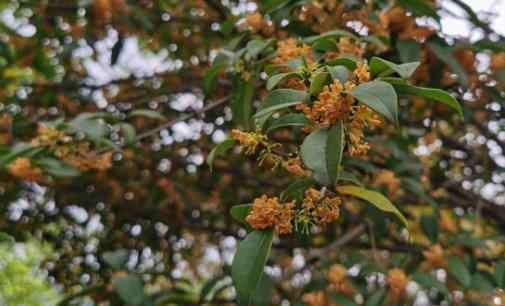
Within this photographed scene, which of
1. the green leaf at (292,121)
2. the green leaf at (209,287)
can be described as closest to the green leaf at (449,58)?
the green leaf at (292,121)

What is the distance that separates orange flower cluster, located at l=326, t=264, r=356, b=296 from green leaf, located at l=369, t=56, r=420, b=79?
83cm

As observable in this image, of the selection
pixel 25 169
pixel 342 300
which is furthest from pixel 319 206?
pixel 25 169

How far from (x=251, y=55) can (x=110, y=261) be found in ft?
3.15

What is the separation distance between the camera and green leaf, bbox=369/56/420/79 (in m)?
0.94

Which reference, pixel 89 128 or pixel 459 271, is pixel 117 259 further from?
pixel 459 271

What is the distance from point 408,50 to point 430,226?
687 millimetres

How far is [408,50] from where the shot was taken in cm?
163

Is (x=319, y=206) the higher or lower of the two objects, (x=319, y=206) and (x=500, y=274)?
the higher

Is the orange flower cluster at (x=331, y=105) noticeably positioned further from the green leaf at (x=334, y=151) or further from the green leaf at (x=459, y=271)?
the green leaf at (x=459, y=271)

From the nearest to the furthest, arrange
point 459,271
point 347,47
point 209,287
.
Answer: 1. point 347,47
2. point 459,271
3. point 209,287

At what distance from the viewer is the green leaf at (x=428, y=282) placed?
180 centimetres

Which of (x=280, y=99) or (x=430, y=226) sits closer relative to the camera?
(x=280, y=99)

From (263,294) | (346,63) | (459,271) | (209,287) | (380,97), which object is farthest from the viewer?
(209,287)

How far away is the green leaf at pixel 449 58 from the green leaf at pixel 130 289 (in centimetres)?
103
